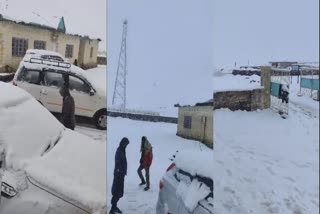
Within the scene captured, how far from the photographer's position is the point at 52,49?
2416mm

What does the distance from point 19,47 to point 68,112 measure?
437 mm

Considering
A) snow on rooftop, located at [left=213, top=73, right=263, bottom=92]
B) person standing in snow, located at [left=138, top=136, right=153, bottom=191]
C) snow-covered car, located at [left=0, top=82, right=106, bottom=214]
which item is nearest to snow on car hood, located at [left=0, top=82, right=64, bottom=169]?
snow-covered car, located at [left=0, top=82, right=106, bottom=214]

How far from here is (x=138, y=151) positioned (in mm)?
2258

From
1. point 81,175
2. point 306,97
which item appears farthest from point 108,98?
point 306,97

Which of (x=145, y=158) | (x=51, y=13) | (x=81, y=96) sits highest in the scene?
(x=51, y=13)

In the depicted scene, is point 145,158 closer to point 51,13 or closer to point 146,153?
point 146,153

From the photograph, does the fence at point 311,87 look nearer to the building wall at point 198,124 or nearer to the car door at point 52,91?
the building wall at point 198,124

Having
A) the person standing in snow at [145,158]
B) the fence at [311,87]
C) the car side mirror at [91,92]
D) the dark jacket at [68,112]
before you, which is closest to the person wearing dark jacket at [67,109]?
the dark jacket at [68,112]

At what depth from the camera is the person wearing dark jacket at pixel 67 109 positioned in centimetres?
240

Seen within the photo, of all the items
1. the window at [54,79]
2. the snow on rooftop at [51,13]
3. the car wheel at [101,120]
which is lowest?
the car wheel at [101,120]

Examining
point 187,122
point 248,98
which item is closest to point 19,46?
point 187,122

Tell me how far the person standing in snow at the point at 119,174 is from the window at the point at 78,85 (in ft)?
1.14

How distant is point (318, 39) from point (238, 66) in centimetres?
39

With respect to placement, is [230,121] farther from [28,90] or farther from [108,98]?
[28,90]
